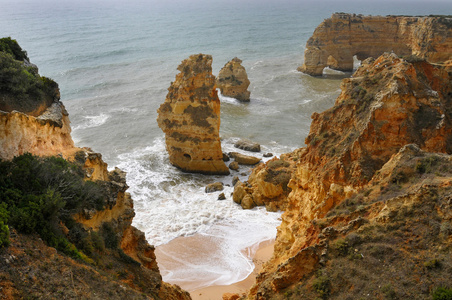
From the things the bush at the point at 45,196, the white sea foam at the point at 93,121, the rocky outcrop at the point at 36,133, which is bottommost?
the white sea foam at the point at 93,121

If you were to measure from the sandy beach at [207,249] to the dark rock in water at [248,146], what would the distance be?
45.9 feet

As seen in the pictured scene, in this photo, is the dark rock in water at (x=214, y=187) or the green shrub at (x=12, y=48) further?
the dark rock in water at (x=214, y=187)

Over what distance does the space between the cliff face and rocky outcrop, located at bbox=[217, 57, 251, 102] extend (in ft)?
94.5

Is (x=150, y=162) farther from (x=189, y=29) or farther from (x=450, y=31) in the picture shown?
(x=189, y=29)

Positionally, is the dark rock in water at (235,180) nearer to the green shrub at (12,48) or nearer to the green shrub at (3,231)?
the green shrub at (12,48)

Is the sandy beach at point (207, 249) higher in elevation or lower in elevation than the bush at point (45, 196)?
lower

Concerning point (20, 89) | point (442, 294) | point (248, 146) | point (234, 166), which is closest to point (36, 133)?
point (20, 89)

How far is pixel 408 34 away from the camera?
54.8 meters

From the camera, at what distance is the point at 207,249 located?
841 inches

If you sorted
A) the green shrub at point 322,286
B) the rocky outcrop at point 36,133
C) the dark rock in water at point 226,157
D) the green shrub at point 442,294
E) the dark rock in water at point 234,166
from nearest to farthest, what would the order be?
the green shrub at point 442,294, the green shrub at point 322,286, the rocky outcrop at point 36,133, the dark rock in water at point 234,166, the dark rock in water at point 226,157

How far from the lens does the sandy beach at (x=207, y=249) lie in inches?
691

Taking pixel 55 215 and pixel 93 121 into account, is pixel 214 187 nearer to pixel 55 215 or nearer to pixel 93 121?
pixel 55 215

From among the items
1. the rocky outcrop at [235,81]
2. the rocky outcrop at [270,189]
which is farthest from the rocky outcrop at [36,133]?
the rocky outcrop at [235,81]

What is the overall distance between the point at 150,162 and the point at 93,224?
68.3 ft
